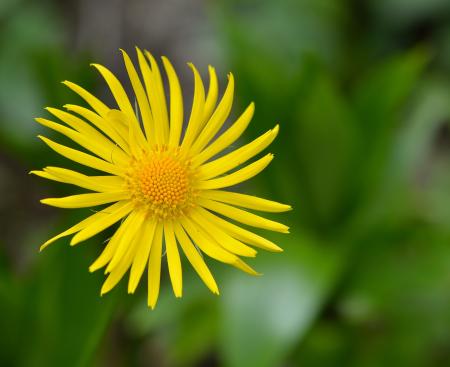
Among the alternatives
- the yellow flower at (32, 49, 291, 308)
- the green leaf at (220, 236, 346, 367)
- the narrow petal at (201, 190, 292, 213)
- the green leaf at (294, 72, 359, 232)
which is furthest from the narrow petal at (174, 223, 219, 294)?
the green leaf at (294, 72, 359, 232)

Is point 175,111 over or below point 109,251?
over

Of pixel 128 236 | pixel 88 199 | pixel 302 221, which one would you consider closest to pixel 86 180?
pixel 88 199

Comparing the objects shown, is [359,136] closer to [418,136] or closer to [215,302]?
[418,136]

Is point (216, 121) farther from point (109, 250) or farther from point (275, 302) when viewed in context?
point (275, 302)

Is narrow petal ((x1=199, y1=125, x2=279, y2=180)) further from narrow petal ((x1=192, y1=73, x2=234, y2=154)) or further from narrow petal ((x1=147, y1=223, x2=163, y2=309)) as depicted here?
narrow petal ((x1=147, y1=223, x2=163, y2=309))

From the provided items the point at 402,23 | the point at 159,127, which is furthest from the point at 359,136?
the point at 159,127

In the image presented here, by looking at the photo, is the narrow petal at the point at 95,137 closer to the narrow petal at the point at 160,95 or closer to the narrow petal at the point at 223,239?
the narrow petal at the point at 160,95

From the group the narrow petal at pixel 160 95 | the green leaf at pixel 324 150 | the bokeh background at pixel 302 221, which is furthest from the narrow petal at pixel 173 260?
the green leaf at pixel 324 150
